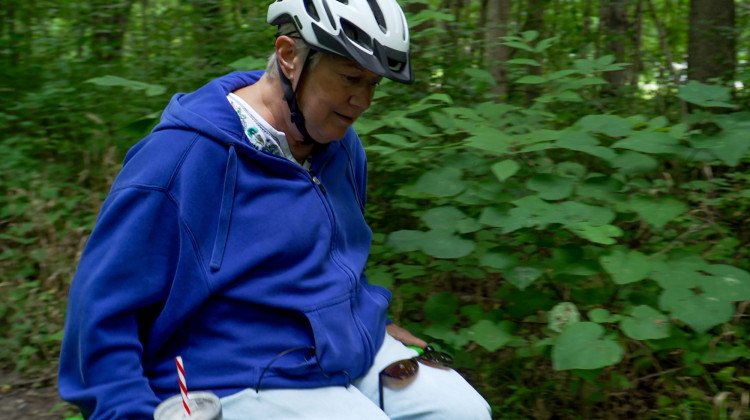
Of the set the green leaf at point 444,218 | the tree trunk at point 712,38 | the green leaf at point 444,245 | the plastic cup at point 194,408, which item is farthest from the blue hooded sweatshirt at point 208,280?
the tree trunk at point 712,38

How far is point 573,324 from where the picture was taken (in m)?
2.43

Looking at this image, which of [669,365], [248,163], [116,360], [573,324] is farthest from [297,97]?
[669,365]

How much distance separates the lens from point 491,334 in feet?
8.88

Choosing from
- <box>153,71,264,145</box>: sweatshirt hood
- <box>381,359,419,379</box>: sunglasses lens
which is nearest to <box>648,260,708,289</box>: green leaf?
<box>381,359,419,379</box>: sunglasses lens

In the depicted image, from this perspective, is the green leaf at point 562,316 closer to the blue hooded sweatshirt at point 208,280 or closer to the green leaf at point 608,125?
the green leaf at point 608,125

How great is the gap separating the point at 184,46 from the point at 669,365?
14.1 feet

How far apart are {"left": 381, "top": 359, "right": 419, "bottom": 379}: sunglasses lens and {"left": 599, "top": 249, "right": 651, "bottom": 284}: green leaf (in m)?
0.86

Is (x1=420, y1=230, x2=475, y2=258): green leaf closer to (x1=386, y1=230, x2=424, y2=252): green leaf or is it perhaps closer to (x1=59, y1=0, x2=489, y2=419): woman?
(x1=386, y1=230, x2=424, y2=252): green leaf

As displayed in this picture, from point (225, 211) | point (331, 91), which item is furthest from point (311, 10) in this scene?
point (225, 211)

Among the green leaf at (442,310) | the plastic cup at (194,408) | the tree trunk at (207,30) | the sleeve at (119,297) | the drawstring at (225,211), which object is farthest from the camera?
the tree trunk at (207,30)

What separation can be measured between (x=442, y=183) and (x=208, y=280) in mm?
1276

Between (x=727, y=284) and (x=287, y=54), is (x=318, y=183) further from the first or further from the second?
(x=727, y=284)

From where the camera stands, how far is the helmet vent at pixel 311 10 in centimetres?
189

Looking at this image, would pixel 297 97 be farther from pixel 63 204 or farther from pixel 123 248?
pixel 63 204
